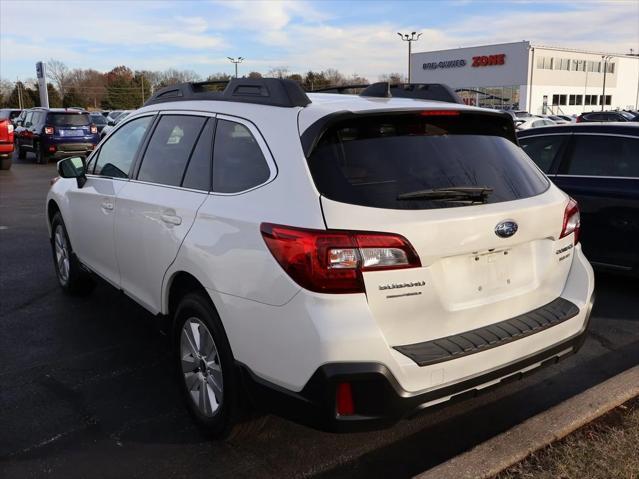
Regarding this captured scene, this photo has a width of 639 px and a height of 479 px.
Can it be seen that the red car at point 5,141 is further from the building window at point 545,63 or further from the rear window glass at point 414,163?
the building window at point 545,63

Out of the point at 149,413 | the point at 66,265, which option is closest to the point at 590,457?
the point at 149,413

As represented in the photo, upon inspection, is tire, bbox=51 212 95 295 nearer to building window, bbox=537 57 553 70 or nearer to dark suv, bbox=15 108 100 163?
dark suv, bbox=15 108 100 163

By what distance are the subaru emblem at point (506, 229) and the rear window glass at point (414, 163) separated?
0.13 m

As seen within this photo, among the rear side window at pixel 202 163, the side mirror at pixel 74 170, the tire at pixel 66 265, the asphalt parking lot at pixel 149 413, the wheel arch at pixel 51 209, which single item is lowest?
the asphalt parking lot at pixel 149 413

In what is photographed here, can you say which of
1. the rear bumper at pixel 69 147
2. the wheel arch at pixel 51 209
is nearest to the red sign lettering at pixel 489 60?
the rear bumper at pixel 69 147

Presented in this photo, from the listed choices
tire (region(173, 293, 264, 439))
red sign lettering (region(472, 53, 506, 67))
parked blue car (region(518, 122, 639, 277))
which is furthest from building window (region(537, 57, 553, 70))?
tire (region(173, 293, 264, 439))

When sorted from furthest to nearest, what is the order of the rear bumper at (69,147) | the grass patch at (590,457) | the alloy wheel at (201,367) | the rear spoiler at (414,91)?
the rear bumper at (69,147) < the rear spoiler at (414,91) < the alloy wheel at (201,367) < the grass patch at (590,457)

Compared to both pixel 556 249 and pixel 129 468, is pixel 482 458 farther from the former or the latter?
pixel 129 468

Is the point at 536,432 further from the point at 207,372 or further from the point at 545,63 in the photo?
the point at 545,63

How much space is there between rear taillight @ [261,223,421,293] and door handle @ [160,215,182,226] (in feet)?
3.21

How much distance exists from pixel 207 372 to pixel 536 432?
1.71m

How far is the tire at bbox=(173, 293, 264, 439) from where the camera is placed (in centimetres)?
295

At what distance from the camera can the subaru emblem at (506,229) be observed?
9.20 ft

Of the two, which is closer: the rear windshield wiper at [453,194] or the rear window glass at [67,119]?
the rear windshield wiper at [453,194]
